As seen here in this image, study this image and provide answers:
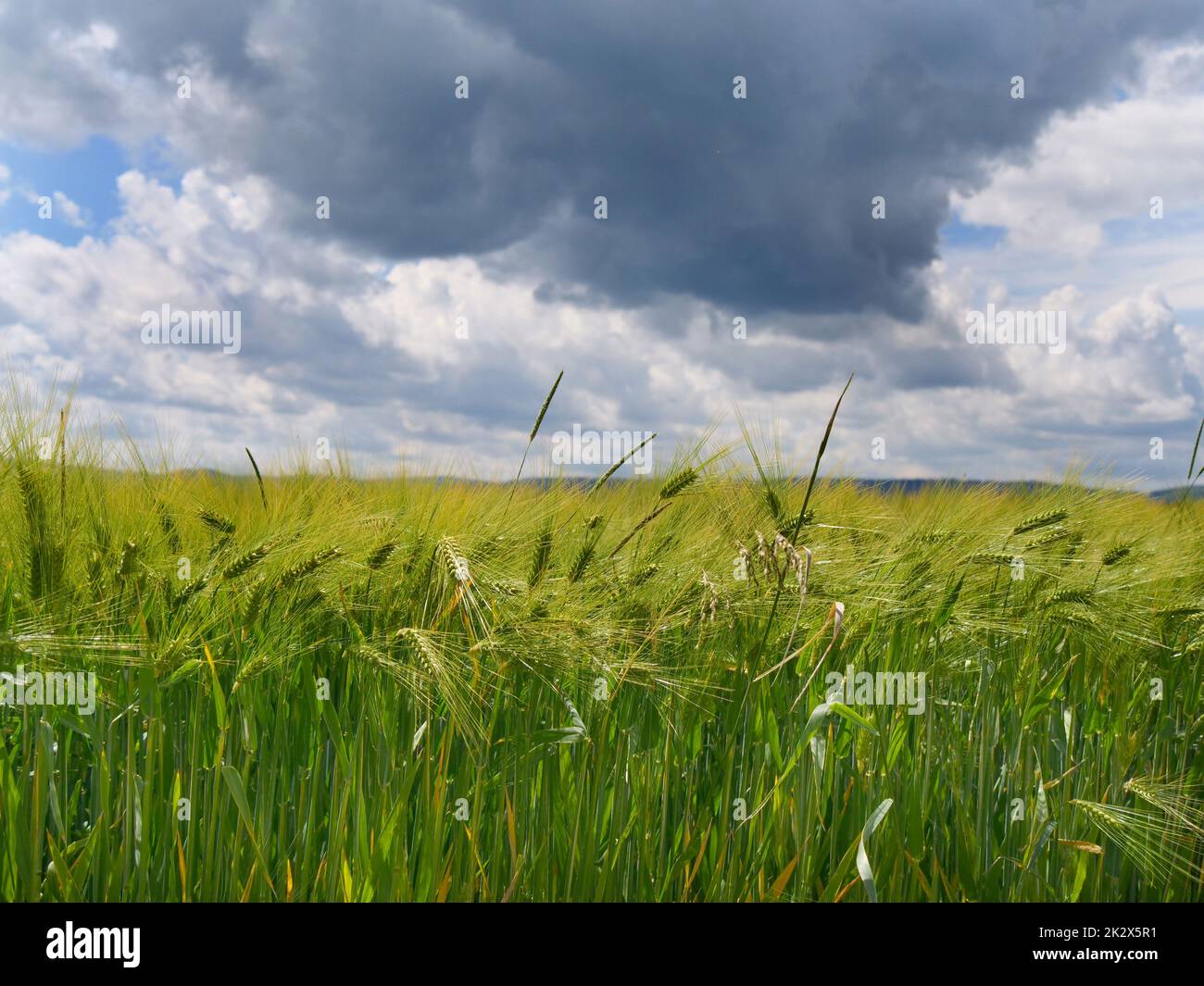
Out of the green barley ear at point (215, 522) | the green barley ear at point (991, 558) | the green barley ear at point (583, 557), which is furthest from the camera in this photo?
the green barley ear at point (991, 558)

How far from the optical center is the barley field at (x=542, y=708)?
2031 millimetres

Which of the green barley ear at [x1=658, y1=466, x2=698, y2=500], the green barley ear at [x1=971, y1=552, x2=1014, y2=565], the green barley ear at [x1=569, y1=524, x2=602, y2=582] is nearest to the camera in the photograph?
the green barley ear at [x1=569, y1=524, x2=602, y2=582]

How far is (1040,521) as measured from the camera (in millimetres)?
3279

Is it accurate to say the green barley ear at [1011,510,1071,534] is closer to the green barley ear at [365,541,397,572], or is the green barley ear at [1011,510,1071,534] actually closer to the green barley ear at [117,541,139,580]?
the green barley ear at [365,541,397,572]

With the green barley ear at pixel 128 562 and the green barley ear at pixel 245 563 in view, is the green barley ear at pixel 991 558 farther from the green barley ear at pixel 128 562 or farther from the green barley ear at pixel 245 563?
the green barley ear at pixel 128 562

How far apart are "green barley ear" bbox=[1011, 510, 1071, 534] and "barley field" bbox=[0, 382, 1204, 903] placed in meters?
0.24

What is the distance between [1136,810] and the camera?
2.57 meters

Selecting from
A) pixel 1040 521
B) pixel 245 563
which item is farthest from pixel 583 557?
pixel 1040 521

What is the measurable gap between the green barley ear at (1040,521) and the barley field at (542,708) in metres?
0.24

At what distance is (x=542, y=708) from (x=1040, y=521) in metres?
2.07

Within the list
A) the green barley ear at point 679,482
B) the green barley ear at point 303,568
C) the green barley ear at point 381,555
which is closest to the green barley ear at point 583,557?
the green barley ear at point 679,482

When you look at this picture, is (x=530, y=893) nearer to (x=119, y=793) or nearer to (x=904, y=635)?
(x=119, y=793)

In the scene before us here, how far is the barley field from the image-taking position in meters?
2.03

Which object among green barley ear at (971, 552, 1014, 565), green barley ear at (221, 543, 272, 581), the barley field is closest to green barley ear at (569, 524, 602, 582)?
the barley field
